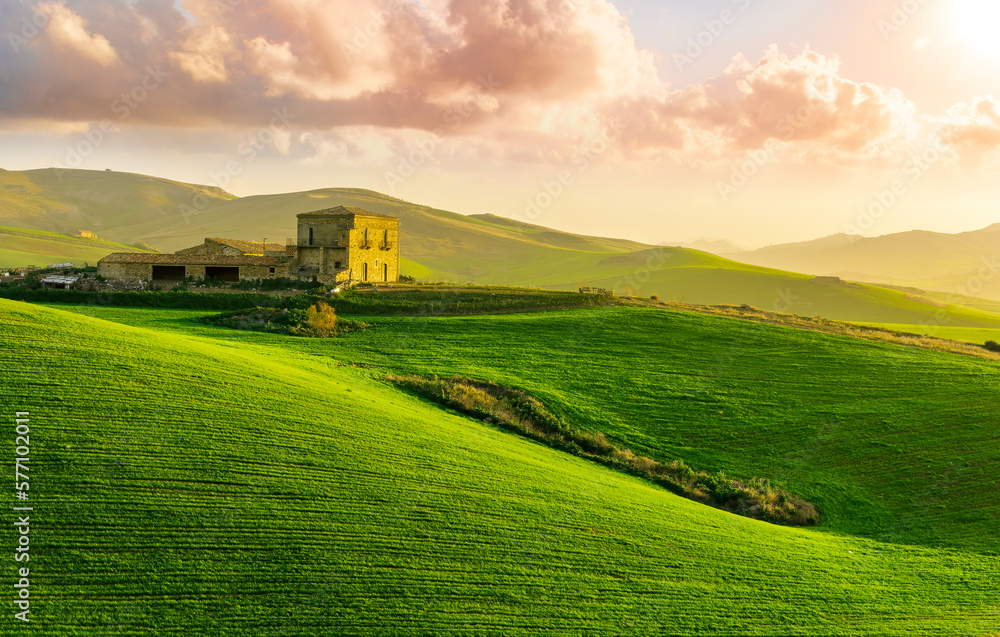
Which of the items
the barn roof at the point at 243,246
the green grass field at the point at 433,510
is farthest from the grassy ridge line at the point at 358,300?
the barn roof at the point at 243,246

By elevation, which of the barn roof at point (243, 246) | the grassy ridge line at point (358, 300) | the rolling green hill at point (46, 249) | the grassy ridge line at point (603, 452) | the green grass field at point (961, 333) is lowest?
the grassy ridge line at point (603, 452)

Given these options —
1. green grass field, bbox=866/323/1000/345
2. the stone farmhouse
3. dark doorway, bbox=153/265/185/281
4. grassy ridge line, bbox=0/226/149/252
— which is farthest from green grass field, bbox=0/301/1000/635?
grassy ridge line, bbox=0/226/149/252

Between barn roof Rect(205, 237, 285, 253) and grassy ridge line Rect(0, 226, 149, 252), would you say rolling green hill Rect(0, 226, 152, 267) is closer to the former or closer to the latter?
grassy ridge line Rect(0, 226, 149, 252)

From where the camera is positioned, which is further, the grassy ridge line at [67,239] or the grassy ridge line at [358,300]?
the grassy ridge line at [67,239]

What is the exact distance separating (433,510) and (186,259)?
52612 mm

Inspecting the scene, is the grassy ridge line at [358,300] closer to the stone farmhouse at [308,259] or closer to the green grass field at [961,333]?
the stone farmhouse at [308,259]

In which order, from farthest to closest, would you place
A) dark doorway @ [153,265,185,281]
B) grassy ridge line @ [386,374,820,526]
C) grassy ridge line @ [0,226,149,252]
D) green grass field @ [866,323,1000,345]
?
grassy ridge line @ [0,226,149,252] < green grass field @ [866,323,1000,345] < dark doorway @ [153,265,185,281] < grassy ridge line @ [386,374,820,526]

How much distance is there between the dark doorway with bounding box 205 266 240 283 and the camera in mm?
60241

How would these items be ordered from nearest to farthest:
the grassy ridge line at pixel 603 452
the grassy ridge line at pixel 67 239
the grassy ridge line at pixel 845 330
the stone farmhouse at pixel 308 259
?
1. the grassy ridge line at pixel 603 452
2. the grassy ridge line at pixel 845 330
3. the stone farmhouse at pixel 308 259
4. the grassy ridge line at pixel 67 239

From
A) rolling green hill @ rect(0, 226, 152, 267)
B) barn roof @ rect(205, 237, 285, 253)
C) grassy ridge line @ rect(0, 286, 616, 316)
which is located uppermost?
rolling green hill @ rect(0, 226, 152, 267)

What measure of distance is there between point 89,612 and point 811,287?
12555cm

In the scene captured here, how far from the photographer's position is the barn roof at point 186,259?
58781 millimetres

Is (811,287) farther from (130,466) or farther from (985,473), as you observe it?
(130,466)

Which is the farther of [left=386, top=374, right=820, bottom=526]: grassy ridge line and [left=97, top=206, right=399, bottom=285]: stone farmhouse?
[left=97, top=206, right=399, bottom=285]: stone farmhouse
